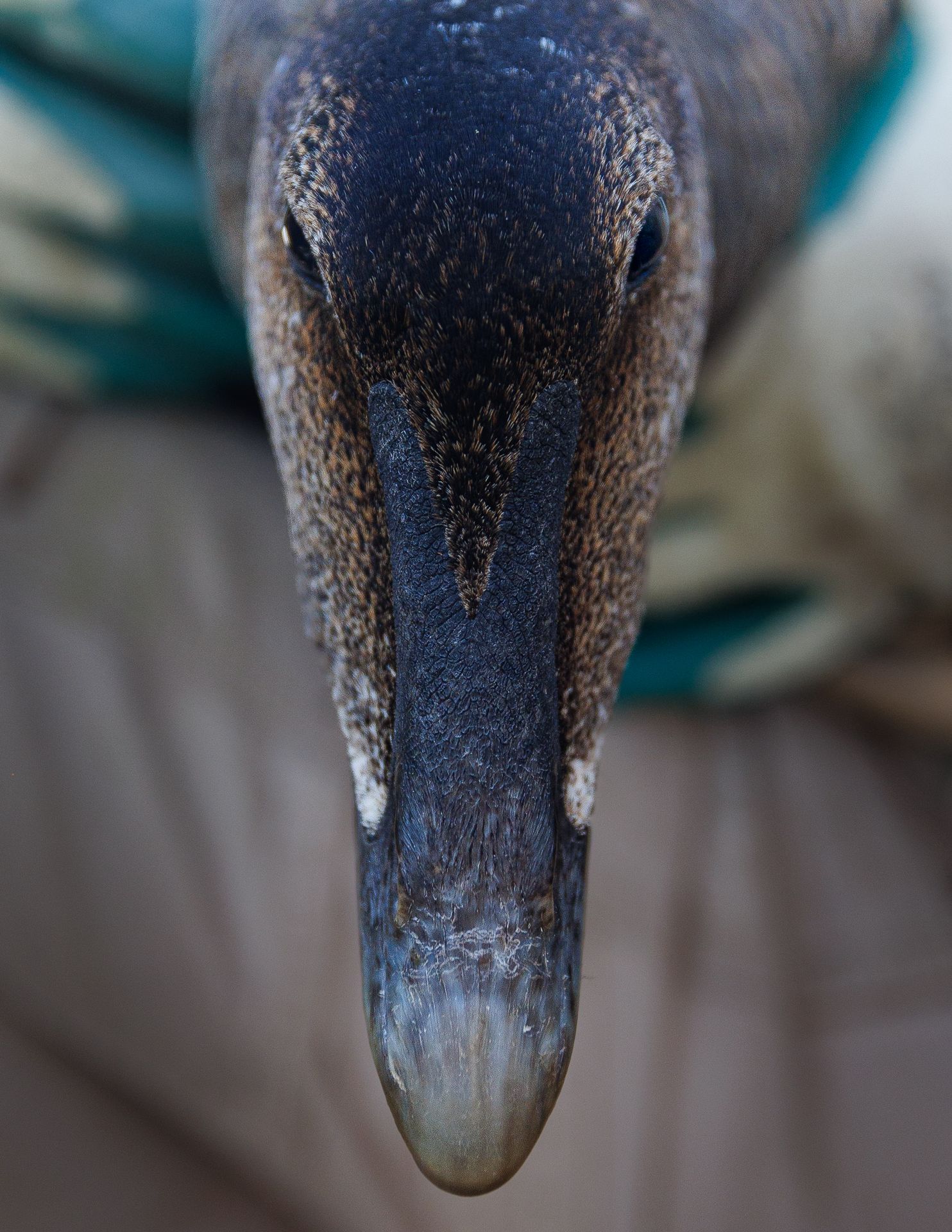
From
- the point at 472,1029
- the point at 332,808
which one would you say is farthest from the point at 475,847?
the point at 332,808

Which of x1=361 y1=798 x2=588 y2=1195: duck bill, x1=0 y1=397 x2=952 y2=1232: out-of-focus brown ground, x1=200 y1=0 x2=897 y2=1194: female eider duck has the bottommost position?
x1=0 y1=397 x2=952 y2=1232: out-of-focus brown ground

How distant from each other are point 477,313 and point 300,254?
0.37 ft

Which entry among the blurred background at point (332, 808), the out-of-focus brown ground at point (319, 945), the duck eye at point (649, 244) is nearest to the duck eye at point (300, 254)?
the duck eye at point (649, 244)

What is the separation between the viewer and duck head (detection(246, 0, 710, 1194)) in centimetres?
51

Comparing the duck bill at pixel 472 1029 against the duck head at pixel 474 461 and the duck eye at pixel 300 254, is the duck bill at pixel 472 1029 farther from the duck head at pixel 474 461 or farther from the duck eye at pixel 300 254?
the duck eye at pixel 300 254

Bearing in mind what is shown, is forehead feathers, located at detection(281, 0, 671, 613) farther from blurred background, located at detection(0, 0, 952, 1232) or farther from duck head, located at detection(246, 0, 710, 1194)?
blurred background, located at detection(0, 0, 952, 1232)

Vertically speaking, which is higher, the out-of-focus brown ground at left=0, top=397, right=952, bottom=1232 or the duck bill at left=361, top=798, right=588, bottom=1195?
the duck bill at left=361, top=798, right=588, bottom=1195

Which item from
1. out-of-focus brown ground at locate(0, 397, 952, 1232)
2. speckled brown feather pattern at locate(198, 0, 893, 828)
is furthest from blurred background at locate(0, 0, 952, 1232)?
speckled brown feather pattern at locate(198, 0, 893, 828)

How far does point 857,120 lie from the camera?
3.40 feet

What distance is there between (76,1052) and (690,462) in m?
0.83

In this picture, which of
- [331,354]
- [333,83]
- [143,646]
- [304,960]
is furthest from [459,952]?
[143,646]

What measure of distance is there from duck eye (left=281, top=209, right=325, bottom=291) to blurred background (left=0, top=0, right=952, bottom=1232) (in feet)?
1.75

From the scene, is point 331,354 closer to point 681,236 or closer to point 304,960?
point 681,236

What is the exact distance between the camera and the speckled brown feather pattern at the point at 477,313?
1.68ft
